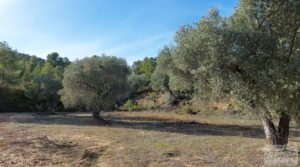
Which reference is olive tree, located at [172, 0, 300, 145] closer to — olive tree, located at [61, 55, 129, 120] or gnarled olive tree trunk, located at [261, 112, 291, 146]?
gnarled olive tree trunk, located at [261, 112, 291, 146]

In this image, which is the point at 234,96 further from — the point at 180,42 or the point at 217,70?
the point at 180,42

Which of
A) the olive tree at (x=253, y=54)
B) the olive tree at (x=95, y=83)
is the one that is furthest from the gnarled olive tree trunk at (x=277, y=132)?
the olive tree at (x=95, y=83)

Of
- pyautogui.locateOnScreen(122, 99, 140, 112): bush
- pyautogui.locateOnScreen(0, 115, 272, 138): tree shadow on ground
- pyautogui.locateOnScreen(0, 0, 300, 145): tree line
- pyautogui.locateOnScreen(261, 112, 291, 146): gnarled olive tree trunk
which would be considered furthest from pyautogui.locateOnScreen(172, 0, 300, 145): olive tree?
pyautogui.locateOnScreen(122, 99, 140, 112): bush

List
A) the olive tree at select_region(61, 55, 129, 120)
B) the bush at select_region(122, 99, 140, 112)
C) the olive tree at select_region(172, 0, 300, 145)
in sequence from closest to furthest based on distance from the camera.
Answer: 1. the olive tree at select_region(172, 0, 300, 145)
2. the olive tree at select_region(61, 55, 129, 120)
3. the bush at select_region(122, 99, 140, 112)

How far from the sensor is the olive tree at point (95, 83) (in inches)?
1378

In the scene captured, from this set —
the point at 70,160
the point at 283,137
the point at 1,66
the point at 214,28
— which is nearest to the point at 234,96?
the point at 214,28

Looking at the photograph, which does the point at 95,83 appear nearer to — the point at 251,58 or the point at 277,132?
the point at 277,132

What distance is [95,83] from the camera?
115ft

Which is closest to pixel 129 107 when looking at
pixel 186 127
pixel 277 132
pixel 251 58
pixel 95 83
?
pixel 95 83

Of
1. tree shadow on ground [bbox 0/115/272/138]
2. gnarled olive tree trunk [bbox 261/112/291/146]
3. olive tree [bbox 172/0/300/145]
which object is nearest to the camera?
olive tree [bbox 172/0/300/145]

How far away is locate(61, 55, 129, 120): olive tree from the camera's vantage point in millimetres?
35000

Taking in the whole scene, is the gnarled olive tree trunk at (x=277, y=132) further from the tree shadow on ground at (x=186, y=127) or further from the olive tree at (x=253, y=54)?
the tree shadow on ground at (x=186, y=127)

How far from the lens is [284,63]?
1100cm

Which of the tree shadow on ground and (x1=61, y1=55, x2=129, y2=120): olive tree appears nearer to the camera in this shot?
the tree shadow on ground
